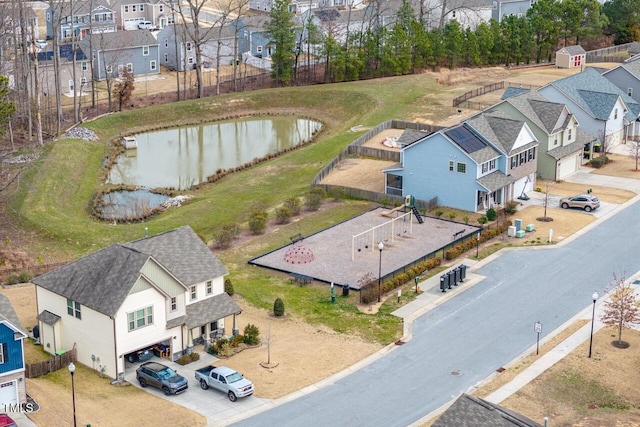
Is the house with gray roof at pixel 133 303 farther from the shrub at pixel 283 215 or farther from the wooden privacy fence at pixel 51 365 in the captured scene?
the shrub at pixel 283 215

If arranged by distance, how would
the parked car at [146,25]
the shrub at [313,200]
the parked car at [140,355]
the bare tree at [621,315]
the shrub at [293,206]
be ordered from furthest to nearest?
the parked car at [146,25] < the shrub at [313,200] < the shrub at [293,206] < the bare tree at [621,315] < the parked car at [140,355]

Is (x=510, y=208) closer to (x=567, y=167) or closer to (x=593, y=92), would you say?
(x=567, y=167)

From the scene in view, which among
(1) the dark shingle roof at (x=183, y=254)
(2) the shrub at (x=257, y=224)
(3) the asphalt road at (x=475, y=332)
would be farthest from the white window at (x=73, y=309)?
(2) the shrub at (x=257, y=224)

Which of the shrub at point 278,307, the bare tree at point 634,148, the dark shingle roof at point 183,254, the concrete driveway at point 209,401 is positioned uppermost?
the bare tree at point 634,148

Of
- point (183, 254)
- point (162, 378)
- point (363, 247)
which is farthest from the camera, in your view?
point (363, 247)

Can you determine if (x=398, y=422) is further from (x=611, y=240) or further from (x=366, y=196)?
(x=366, y=196)

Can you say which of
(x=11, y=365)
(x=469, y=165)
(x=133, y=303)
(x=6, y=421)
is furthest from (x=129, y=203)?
(x=6, y=421)
